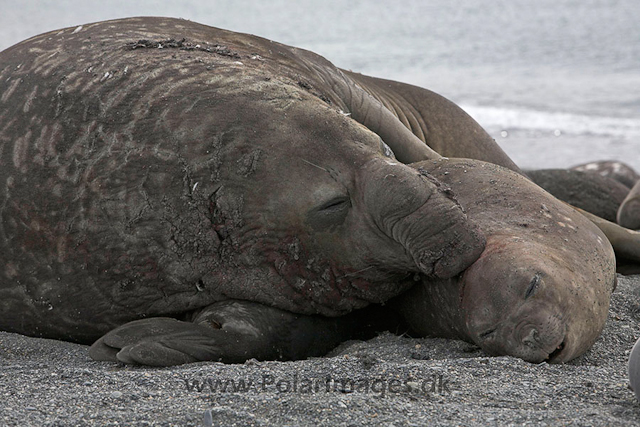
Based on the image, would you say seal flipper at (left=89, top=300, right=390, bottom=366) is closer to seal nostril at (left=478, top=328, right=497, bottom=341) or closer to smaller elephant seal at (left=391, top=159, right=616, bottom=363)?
smaller elephant seal at (left=391, top=159, right=616, bottom=363)

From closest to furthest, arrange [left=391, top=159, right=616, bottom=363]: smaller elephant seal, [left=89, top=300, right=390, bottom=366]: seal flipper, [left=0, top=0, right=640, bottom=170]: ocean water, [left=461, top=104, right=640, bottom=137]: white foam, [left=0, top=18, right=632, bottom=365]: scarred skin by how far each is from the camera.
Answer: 1. [left=391, top=159, right=616, bottom=363]: smaller elephant seal
2. [left=89, top=300, right=390, bottom=366]: seal flipper
3. [left=0, top=18, right=632, bottom=365]: scarred skin
4. [left=461, top=104, right=640, bottom=137]: white foam
5. [left=0, top=0, right=640, bottom=170]: ocean water

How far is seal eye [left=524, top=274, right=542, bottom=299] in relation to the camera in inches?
143

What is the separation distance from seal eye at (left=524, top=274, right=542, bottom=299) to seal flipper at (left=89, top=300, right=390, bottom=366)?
A: 3.63 feet

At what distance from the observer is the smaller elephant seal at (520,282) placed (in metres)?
3.62

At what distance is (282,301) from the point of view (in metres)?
4.17

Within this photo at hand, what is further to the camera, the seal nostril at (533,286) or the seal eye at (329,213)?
the seal eye at (329,213)

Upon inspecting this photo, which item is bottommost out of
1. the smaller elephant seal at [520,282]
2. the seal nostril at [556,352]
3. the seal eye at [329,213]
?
the seal nostril at [556,352]

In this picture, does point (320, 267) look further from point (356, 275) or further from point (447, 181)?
point (447, 181)

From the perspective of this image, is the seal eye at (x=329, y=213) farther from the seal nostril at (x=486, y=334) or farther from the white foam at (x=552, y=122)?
the white foam at (x=552, y=122)

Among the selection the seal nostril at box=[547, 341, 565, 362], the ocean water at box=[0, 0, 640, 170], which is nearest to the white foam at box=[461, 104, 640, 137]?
the ocean water at box=[0, 0, 640, 170]

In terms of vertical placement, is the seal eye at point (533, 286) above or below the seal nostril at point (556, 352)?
above

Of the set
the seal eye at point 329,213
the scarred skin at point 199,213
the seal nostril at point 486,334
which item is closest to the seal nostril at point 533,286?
the seal nostril at point 486,334

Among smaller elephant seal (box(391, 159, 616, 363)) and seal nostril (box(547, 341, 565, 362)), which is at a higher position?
smaller elephant seal (box(391, 159, 616, 363))

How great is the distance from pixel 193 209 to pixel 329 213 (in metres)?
0.64
